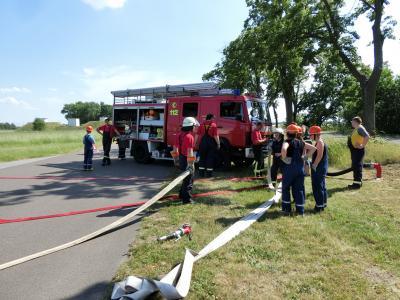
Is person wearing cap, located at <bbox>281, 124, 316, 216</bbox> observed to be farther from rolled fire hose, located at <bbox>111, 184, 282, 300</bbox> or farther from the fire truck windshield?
the fire truck windshield

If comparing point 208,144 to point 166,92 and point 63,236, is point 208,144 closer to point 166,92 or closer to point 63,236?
point 166,92

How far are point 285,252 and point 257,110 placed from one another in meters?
7.96

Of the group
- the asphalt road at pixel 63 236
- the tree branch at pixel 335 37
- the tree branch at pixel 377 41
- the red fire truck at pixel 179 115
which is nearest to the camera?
the asphalt road at pixel 63 236

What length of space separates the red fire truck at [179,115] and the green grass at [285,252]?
454 cm

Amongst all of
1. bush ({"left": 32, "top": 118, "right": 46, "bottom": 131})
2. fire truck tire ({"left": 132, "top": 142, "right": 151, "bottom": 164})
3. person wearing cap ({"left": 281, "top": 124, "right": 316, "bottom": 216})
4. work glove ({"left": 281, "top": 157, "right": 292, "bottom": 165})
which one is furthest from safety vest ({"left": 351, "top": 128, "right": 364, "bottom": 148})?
bush ({"left": 32, "top": 118, "right": 46, "bottom": 131})

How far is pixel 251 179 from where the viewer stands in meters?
10.2

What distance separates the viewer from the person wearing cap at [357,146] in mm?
8484

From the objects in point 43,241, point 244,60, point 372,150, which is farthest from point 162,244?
point 244,60

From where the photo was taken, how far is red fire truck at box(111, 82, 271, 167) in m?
11.5

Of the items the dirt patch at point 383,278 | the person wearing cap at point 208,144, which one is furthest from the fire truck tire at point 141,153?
the dirt patch at point 383,278

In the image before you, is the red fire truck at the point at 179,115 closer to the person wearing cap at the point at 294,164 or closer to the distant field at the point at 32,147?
the person wearing cap at the point at 294,164

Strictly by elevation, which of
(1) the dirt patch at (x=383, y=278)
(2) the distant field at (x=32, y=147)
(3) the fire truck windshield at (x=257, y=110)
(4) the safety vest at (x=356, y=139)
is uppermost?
(3) the fire truck windshield at (x=257, y=110)

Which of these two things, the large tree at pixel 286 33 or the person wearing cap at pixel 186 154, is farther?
the large tree at pixel 286 33

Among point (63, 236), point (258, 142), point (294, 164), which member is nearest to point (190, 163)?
point (294, 164)
